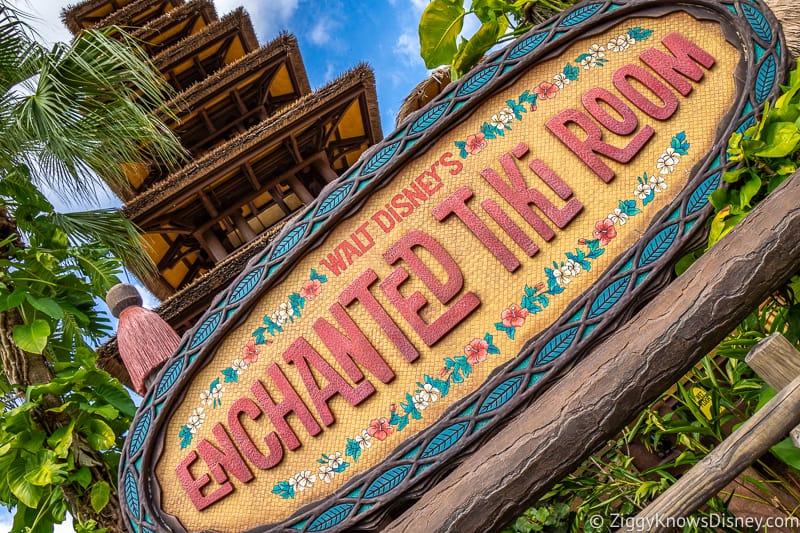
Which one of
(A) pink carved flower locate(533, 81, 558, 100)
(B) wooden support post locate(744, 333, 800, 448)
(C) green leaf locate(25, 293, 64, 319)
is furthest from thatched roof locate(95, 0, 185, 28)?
(B) wooden support post locate(744, 333, 800, 448)

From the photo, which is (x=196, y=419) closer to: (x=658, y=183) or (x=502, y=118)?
(x=502, y=118)

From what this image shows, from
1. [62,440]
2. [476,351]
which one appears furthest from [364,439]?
[62,440]

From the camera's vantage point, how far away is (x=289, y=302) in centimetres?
221

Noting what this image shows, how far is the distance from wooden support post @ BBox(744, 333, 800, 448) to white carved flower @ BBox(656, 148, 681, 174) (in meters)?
0.66

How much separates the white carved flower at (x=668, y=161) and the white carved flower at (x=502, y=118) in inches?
21.7

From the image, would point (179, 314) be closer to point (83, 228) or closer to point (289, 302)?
point (83, 228)

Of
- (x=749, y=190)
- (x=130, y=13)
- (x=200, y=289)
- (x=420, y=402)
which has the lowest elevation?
(x=749, y=190)

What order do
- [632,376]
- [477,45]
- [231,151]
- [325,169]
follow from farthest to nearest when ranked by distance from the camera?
1. [325,169]
2. [231,151]
3. [477,45]
4. [632,376]

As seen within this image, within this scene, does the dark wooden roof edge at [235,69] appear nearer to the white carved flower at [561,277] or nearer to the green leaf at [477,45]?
the green leaf at [477,45]

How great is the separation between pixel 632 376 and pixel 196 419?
1518 millimetres

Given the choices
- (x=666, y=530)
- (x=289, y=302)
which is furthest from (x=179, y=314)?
(x=666, y=530)

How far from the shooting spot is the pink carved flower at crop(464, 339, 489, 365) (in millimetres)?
1932

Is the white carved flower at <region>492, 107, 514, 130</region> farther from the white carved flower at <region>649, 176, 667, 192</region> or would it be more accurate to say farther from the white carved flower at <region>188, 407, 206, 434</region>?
the white carved flower at <region>188, 407, 206, 434</region>

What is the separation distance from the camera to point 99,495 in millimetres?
2596
